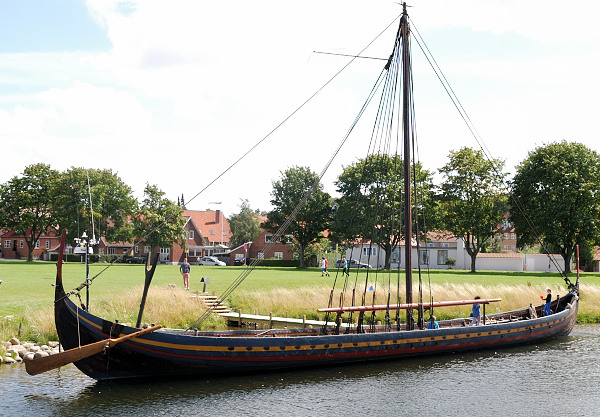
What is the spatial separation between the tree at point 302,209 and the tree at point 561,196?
88.3 ft

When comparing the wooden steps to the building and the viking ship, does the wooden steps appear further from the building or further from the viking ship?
the building

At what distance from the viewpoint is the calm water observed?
59.4 feet

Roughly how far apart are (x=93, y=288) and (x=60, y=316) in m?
20.7

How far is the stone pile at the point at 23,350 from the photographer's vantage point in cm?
2316

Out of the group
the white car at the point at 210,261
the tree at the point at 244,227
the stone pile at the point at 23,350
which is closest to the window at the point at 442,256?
the white car at the point at 210,261

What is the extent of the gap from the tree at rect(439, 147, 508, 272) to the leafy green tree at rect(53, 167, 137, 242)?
4848 cm

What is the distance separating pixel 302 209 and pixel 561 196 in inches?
1345

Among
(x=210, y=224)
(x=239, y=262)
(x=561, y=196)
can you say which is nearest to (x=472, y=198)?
(x=561, y=196)

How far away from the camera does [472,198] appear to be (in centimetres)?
8094

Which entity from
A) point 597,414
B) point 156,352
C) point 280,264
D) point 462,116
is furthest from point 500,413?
point 280,264

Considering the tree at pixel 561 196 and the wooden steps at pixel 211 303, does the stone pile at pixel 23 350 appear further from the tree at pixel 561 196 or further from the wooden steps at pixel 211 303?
the tree at pixel 561 196

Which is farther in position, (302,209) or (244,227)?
(244,227)

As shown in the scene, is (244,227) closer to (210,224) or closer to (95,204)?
(210,224)

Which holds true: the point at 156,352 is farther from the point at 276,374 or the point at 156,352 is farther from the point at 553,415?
the point at 553,415
